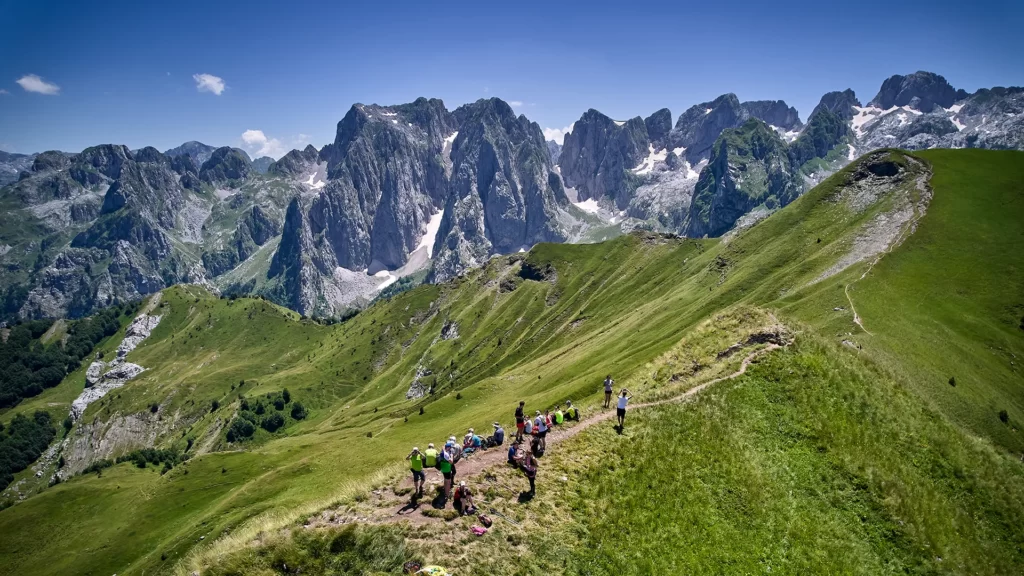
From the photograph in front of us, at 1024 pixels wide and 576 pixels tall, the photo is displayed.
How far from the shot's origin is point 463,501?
31.8 metres

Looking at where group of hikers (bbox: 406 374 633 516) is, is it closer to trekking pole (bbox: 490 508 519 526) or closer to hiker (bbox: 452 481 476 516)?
hiker (bbox: 452 481 476 516)

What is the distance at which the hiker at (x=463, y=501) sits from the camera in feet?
104

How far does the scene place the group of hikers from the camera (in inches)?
1289

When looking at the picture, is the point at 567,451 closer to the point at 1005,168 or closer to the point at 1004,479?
the point at 1004,479

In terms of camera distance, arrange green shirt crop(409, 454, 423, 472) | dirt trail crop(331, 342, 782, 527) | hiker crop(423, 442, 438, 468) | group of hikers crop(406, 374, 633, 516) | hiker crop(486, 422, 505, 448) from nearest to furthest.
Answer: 1. dirt trail crop(331, 342, 782, 527)
2. group of hikers crop(406, 374, 633, 516)
3. green shirt crop(409, 454, 423, 472)
4. hiker crop(423, 442, 438, 468)
5. hiker crop(486, 422, 505, 448)

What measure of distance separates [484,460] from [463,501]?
739cm

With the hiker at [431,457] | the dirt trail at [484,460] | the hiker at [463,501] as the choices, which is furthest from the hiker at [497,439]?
the hiker at [463,501]

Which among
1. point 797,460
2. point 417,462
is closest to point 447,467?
point 417,462

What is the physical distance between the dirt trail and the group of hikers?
73cm

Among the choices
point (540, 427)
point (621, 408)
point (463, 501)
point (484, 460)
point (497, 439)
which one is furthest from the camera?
point (621, 408)

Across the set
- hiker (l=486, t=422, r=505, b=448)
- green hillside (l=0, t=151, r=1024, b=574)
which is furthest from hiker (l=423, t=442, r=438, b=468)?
hiker (l=486, t=422, r=505, b=448)

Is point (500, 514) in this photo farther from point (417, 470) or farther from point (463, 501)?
point (417, 470)

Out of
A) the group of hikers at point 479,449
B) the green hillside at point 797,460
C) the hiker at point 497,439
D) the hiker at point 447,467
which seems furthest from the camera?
the hiker at point 497,439

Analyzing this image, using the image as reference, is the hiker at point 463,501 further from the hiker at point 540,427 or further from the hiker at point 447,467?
the hiker at point 540,427
